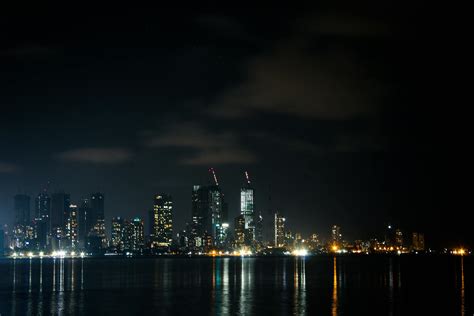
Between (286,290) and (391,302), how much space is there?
19.3 meters

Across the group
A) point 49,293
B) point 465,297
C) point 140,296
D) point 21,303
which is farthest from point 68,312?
point 465,297

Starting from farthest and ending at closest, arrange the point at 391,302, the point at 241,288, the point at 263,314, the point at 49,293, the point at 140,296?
the point at 241,288
the point at 49,293
the point at 140,296
the point at 391,302
the point at 263,314

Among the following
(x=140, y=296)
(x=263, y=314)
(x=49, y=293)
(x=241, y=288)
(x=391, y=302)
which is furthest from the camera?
(x=241, y=288)

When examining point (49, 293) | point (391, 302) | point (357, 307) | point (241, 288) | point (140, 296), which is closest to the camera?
point (357, 307)

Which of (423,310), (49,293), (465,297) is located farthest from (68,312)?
(465,297)

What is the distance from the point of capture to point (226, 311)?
56688 mm

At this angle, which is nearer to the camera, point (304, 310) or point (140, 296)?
point (304, 310)

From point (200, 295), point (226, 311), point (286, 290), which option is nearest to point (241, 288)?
point (286, 290)

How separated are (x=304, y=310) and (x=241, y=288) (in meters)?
28.8

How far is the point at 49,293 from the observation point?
78.7m

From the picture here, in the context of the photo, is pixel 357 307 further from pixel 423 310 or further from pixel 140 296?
pixel 140 296

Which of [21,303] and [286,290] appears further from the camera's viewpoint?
[286,290]

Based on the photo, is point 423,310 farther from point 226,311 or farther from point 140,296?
point 140,296

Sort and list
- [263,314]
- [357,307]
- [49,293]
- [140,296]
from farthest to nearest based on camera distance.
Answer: [49,293] → [140,296] → [357,307] → [263,314]
